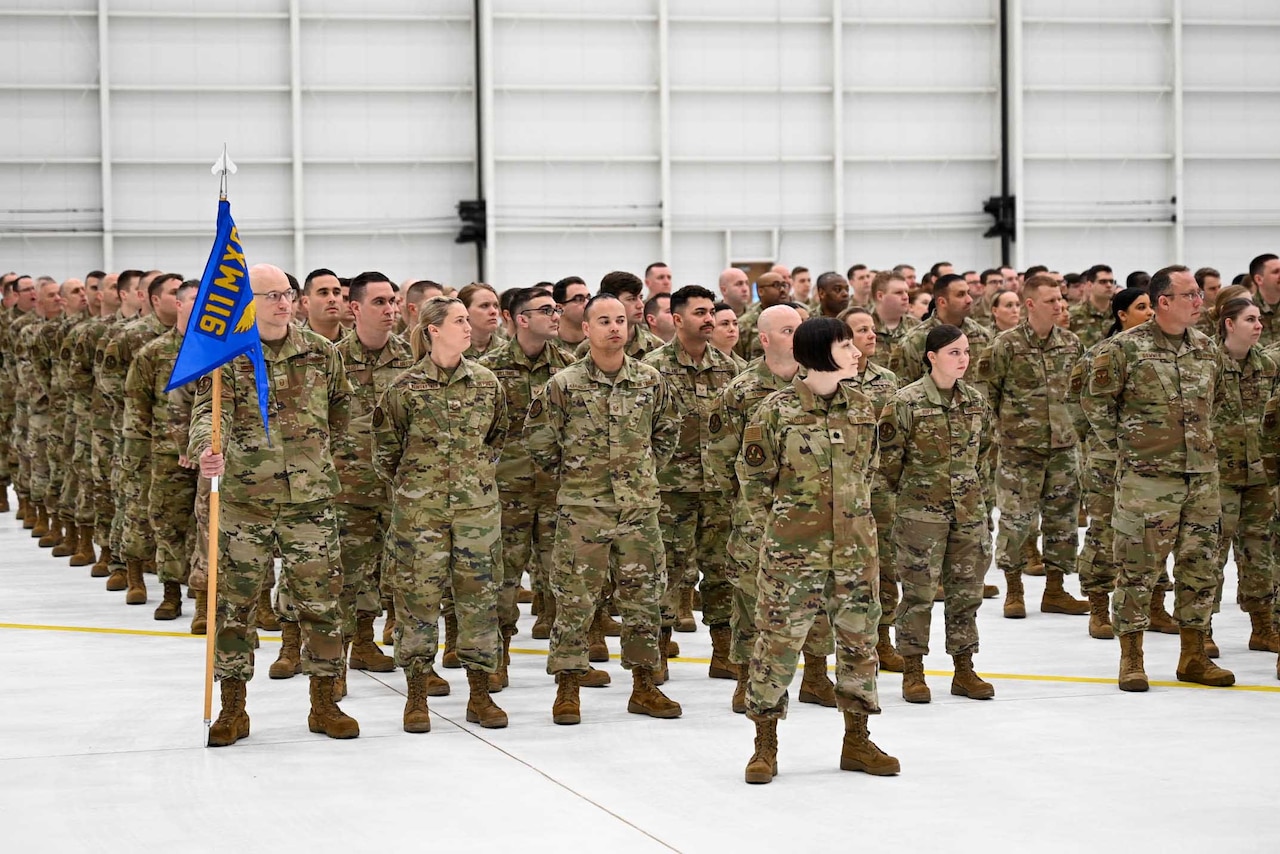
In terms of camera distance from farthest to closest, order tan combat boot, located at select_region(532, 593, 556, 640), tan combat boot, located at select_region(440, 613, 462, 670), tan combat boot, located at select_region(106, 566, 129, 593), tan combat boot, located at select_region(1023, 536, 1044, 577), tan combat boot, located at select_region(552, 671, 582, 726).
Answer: tan combat boot, located at select_region(1023, 536, 1044, 577), tan combat boot, located at select_region(106, 566, 129, 593), tan combat boot, located at select_region(532, 593, 556, 640), tan combat boot, located at select_region(440, 613, 462, 670), tan combat boot, located at select_region(552, 671, 582, 726)

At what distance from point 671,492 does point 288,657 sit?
7.70 feet

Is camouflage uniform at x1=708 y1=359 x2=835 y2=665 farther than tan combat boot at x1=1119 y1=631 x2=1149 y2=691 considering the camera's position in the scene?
No

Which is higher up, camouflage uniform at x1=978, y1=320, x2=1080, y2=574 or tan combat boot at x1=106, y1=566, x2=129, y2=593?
camouflage uniform at x1=978, y1=320, x2=1080, y2=574

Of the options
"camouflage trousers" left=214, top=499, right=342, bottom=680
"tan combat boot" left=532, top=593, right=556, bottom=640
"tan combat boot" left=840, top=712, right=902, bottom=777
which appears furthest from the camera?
"tan combat boot" left=532, top=593, right=556, bottom=640

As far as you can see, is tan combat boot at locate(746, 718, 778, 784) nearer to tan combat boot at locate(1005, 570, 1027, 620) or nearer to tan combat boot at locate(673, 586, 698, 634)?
tan combat boot at locate(673, 586, 698, 634)

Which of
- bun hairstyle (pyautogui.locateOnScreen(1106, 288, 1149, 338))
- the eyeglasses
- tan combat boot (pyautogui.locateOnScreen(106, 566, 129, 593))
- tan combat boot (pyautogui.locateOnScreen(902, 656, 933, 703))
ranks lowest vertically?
tan combat boot (pyautogui.locateOnScreen(902, 656, 933, 703))

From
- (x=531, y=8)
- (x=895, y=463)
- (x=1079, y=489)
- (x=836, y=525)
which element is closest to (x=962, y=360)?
(x=895, y=463)

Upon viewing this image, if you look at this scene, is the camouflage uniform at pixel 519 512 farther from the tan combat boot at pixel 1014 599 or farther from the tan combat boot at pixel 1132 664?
the tan combat boot at pixel 1014 599

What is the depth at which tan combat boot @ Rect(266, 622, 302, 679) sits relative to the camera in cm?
871

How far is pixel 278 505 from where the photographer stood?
719 centimetres

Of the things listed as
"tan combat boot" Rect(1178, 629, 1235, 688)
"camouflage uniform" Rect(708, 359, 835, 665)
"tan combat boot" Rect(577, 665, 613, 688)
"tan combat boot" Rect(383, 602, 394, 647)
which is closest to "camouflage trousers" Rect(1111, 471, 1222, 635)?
"tan combat boot" Rect(1178, 629, 1235, 688)

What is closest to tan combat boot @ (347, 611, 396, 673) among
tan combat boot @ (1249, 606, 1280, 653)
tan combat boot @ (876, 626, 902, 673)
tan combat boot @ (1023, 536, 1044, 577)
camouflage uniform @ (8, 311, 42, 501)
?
tan combat boot @ (876, 626, 902, 673)

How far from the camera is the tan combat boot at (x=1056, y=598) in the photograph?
34.5 feet

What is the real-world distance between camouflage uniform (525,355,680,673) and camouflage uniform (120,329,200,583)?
3394 mm
